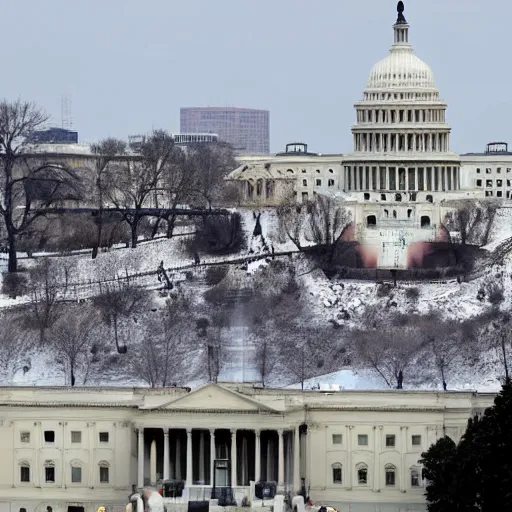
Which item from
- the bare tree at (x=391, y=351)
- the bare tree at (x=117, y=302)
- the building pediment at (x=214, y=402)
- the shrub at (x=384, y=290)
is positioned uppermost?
the shrub at (x=384, y=290)

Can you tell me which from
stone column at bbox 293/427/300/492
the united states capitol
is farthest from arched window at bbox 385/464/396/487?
stone column at bbox 293/427/300/492

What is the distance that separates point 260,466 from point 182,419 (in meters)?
3.17

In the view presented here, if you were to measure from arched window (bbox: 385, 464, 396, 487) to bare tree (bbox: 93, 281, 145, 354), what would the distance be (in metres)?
29.5

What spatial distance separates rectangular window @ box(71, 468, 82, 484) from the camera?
158 meters

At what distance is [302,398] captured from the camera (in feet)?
520

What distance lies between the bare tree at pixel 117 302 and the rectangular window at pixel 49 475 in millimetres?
26673

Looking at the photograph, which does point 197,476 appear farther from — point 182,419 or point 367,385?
point 367,385

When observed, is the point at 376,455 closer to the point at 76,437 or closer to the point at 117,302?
the point at 76,437

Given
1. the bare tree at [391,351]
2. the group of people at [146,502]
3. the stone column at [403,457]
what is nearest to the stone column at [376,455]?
the stone column at [403,457]

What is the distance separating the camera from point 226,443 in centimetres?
15712

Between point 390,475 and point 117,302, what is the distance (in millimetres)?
35917

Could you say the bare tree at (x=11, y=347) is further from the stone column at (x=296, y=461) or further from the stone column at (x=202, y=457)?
the stone column at (x=296, y=461)

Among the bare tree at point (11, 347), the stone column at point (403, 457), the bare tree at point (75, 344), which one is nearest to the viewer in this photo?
the stone column at point (403, 457)

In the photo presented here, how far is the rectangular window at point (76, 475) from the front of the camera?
158 meters
